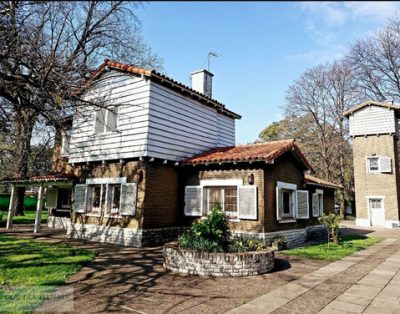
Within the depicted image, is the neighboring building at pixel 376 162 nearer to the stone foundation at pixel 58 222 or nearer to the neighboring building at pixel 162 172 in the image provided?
the neighboring building at pixel 162 172

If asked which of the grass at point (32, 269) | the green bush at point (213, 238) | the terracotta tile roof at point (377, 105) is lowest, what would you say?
the grass at point (32, 269)

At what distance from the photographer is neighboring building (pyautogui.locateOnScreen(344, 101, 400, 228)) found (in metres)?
24.4

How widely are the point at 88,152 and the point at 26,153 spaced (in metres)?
7.60

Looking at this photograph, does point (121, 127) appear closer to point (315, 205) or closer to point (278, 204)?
point (278, 204)

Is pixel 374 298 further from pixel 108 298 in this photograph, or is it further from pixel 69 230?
pixel 69 230

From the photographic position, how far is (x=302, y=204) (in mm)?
14398

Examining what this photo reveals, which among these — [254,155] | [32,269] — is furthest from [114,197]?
[254,155]

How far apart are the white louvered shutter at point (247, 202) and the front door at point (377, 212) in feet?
62.0

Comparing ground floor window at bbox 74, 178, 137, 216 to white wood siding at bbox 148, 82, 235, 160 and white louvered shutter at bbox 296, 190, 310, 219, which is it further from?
white louvered shutter at bbox 296, 190, 310, 219

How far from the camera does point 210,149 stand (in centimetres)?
1553

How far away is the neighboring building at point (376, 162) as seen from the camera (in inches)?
962

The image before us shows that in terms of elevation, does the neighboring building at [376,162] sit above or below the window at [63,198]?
above

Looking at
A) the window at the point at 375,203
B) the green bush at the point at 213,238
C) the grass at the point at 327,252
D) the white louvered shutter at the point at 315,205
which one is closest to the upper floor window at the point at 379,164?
the window at the point at 375,203

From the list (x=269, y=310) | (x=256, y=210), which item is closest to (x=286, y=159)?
(x=256, y=210)
